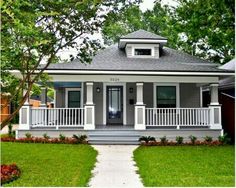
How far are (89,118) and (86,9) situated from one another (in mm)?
7386

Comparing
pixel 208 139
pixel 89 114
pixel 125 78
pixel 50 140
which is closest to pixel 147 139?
pixel 208 139

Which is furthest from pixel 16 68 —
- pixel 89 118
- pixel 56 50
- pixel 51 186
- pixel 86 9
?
pixel 89 118

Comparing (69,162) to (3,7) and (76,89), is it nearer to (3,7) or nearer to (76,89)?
(3,7)

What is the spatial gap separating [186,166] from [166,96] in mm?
8337

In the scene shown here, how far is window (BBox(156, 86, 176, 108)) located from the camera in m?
16.8

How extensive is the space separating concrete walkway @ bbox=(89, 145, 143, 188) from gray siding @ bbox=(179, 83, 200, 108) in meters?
5.78

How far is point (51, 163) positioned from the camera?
9031 millimetres

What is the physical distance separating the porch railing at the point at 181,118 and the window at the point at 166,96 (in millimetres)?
969

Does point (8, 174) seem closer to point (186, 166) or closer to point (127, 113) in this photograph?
point (186, 166)

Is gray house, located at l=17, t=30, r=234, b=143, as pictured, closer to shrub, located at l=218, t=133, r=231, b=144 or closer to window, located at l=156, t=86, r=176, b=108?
window, located at l=156, t=86, r=176, b=108

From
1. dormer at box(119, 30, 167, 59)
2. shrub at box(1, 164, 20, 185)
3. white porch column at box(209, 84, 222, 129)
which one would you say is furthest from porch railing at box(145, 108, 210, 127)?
shrub at box(1, 164, 20, 185)

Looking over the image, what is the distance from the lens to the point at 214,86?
15.0 m

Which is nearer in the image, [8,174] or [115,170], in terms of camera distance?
[8,174]

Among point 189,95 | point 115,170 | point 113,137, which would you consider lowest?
point 115,170
